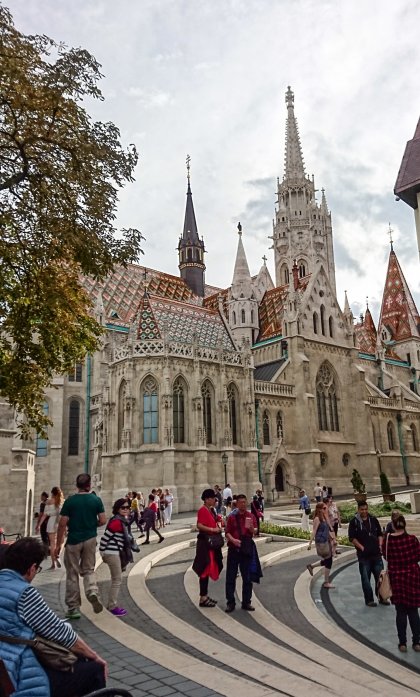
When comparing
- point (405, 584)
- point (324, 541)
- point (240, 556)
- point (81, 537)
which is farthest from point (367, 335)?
point (81, 537)

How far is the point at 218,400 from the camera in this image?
107ft

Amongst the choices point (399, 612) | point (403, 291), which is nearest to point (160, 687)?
point (399, 612)

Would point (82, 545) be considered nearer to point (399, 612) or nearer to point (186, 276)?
point (399, 612)

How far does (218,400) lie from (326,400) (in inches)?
456

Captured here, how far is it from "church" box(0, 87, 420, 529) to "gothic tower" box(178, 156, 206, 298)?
0.14 meters

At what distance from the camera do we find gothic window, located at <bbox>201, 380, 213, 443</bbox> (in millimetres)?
31938

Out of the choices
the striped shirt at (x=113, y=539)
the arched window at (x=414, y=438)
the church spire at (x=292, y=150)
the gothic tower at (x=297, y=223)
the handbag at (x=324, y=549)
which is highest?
the church spire at (x=292, y=150)

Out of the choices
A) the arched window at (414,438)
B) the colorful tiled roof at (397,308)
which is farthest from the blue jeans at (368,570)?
the colorful tiled roof at (397,308)

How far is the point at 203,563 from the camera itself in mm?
8125

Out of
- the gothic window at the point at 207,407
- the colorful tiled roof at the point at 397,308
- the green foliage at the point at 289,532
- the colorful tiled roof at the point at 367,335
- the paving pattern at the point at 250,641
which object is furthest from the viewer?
the colorful tiled roof at the point at 397,308

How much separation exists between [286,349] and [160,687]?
36469 millimetres

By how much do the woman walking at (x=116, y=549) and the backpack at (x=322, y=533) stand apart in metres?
3.65

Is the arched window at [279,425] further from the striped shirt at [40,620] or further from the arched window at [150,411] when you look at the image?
the striped shirt at [40,620]

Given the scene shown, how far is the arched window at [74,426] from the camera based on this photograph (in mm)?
36875
